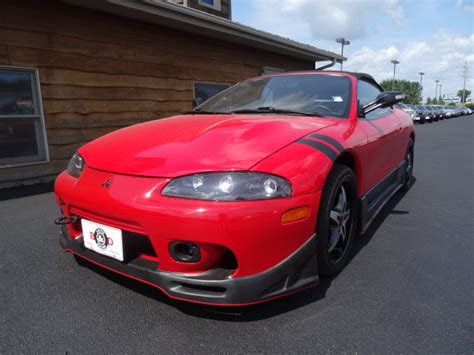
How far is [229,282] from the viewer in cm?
157

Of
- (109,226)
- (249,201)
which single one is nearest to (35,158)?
(109,226)

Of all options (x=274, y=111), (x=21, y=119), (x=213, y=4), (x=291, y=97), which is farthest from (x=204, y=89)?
(x=274, y=111)

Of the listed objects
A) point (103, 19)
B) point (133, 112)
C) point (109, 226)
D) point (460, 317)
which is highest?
point (103, 19)

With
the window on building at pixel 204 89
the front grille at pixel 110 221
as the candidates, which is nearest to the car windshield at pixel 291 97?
the front grille at pixel 110 221

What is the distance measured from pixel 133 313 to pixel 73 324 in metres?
0.29

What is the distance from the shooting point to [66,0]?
491 cm

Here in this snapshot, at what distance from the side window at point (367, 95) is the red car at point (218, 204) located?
2.40 ft

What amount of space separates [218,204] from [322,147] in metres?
0.75

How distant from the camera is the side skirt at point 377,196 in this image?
2.49 meters

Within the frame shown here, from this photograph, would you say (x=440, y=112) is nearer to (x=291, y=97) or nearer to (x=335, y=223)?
(x=291, y=97)

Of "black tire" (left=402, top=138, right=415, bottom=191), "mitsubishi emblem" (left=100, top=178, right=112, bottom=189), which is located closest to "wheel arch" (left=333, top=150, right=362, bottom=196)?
"mitsubishi emblem" (left=100, top=178, right=112, bottom=189)

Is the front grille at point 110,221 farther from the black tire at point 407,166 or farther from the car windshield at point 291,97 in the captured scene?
the black tire at point 407,166

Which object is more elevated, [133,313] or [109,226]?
[109,226]

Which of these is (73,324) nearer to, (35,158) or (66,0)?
(35,158)
